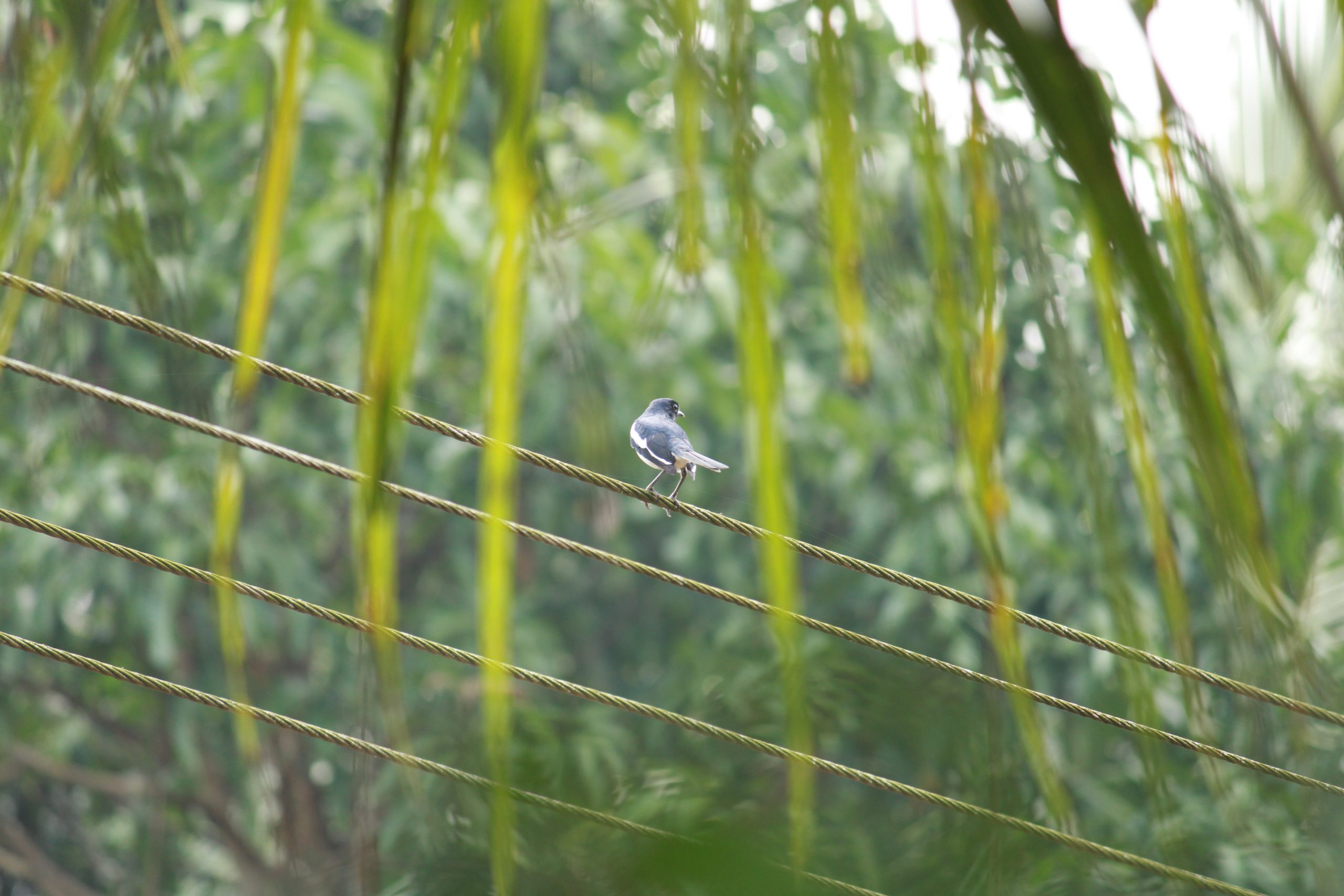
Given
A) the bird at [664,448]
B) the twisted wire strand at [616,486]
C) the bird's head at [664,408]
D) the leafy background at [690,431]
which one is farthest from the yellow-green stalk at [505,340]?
the bird's head at [664,408]

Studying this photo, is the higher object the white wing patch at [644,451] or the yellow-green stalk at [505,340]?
the white wing patch at [644,451]

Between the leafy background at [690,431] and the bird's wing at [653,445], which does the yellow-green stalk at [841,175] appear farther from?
the bird's wing at [653,445]

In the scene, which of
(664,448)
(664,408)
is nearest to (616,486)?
(664,448)

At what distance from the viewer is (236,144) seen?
3.39 m

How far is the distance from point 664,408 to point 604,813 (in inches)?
53.7

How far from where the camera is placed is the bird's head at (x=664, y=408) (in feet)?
5.66

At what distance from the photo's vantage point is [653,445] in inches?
60.6

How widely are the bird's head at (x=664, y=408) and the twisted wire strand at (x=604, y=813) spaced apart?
0.69 metres

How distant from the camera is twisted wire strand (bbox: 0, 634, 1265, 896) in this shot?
12.3 inches

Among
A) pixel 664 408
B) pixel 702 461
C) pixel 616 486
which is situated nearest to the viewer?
pixel 616 486

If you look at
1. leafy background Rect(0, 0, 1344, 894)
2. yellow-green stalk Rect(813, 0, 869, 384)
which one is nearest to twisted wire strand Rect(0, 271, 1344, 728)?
leafy background Rect(0, 0, 1344, 894)

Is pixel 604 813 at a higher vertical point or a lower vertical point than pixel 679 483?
lower

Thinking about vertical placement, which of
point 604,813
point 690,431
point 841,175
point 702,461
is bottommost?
point 604,813

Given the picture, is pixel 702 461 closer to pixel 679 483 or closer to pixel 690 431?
pixel 679 483
